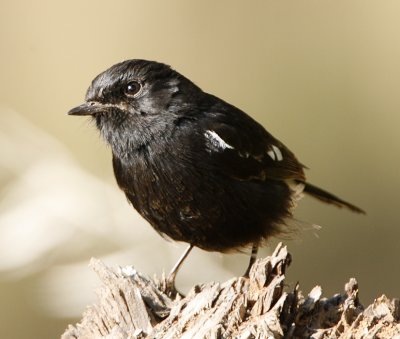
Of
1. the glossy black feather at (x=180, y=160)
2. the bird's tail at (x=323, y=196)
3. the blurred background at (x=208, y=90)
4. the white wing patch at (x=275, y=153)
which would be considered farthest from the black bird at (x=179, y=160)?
the blurred background at (x=208, y=90)

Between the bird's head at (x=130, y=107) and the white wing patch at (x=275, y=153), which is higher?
the white wing patch at (x=275, y=153)

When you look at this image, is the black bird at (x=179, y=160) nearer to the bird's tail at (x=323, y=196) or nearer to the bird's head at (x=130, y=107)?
the bird's head at (x=130, y=107)

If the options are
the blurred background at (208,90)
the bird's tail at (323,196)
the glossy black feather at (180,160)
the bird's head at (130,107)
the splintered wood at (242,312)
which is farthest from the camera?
the blurred background at (208,90)

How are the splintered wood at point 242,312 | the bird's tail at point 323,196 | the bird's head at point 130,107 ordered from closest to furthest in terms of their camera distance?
1. the splintered wood at point 242,312
2. the bird's head at point 130,107
3. the bird's tail at point 323,196

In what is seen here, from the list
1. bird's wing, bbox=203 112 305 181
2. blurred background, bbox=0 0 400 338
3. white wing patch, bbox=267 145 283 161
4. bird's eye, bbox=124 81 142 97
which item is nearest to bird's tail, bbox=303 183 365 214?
bird's wing, bbox=203 112 305 181

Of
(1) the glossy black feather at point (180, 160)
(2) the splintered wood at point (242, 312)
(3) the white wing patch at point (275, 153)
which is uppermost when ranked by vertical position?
(3) the white wing patch at point (275, 153)

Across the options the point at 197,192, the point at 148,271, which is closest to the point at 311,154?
the point at 148,271

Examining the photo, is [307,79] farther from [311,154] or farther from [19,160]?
[19,160]

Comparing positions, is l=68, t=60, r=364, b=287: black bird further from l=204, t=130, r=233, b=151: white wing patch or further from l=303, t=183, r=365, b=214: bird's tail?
l=303, t=183, r=365, b=214: bird's tail
